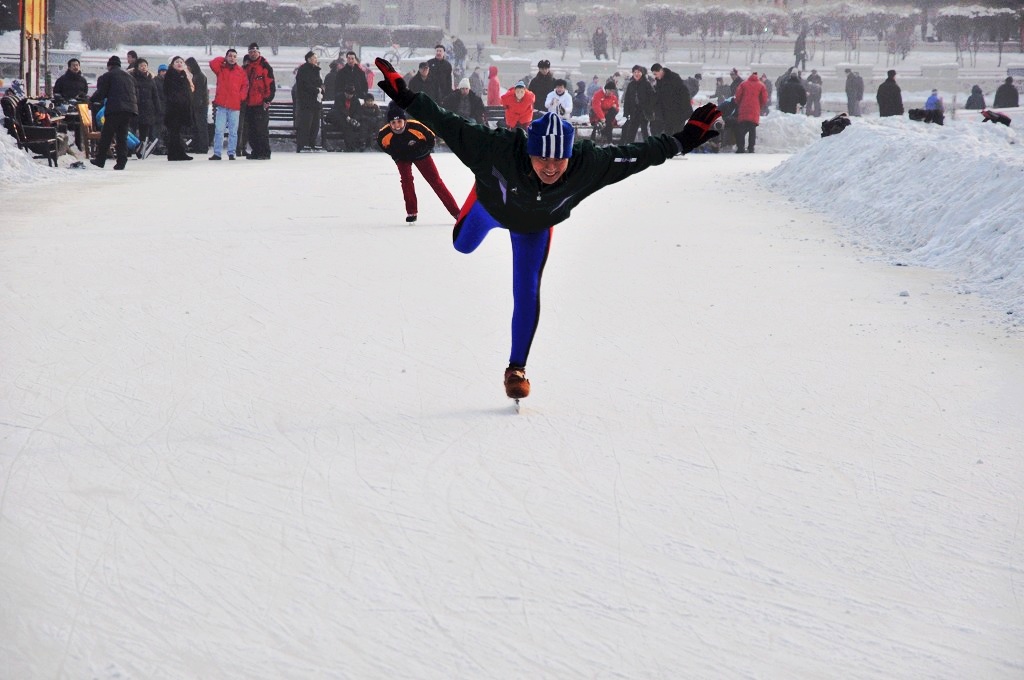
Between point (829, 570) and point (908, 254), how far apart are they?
5.61 m

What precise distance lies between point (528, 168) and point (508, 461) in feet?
3.56

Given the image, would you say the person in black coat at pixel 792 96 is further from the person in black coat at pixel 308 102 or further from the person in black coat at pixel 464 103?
the person in black coat at pixel 308 102

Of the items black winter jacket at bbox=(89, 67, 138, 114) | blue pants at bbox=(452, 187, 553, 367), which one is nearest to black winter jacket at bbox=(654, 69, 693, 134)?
black winter jacket at bbox=(89, 67, 138, 114)

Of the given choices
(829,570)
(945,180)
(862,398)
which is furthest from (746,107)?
(829,570)

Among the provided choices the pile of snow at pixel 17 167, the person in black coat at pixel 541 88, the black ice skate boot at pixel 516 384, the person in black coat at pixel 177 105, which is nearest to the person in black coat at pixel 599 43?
the person in black coat at pixel 541 88

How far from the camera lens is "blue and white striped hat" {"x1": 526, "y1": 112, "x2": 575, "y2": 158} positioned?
4.14 metres

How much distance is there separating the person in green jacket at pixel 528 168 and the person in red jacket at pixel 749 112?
16223 mm

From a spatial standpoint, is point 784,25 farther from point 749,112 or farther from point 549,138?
point 549,138

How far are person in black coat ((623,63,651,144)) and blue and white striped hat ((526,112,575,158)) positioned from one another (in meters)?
14.8

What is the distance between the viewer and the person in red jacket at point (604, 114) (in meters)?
21.0

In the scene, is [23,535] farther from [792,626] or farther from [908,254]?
[908,254]

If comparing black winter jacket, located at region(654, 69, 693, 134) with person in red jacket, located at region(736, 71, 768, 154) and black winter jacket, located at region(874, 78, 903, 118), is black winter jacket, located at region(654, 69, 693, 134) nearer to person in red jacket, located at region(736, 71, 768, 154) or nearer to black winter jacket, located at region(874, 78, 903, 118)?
person in red jacket, located at region(736, 71, 768, 154)

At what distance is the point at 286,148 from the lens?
20.5 metres

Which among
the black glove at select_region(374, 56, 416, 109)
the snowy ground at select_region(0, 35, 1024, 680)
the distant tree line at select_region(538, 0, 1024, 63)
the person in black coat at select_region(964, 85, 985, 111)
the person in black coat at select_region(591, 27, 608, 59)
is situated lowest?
the snowy ground at select_region(0, 35, 1024, 680)
